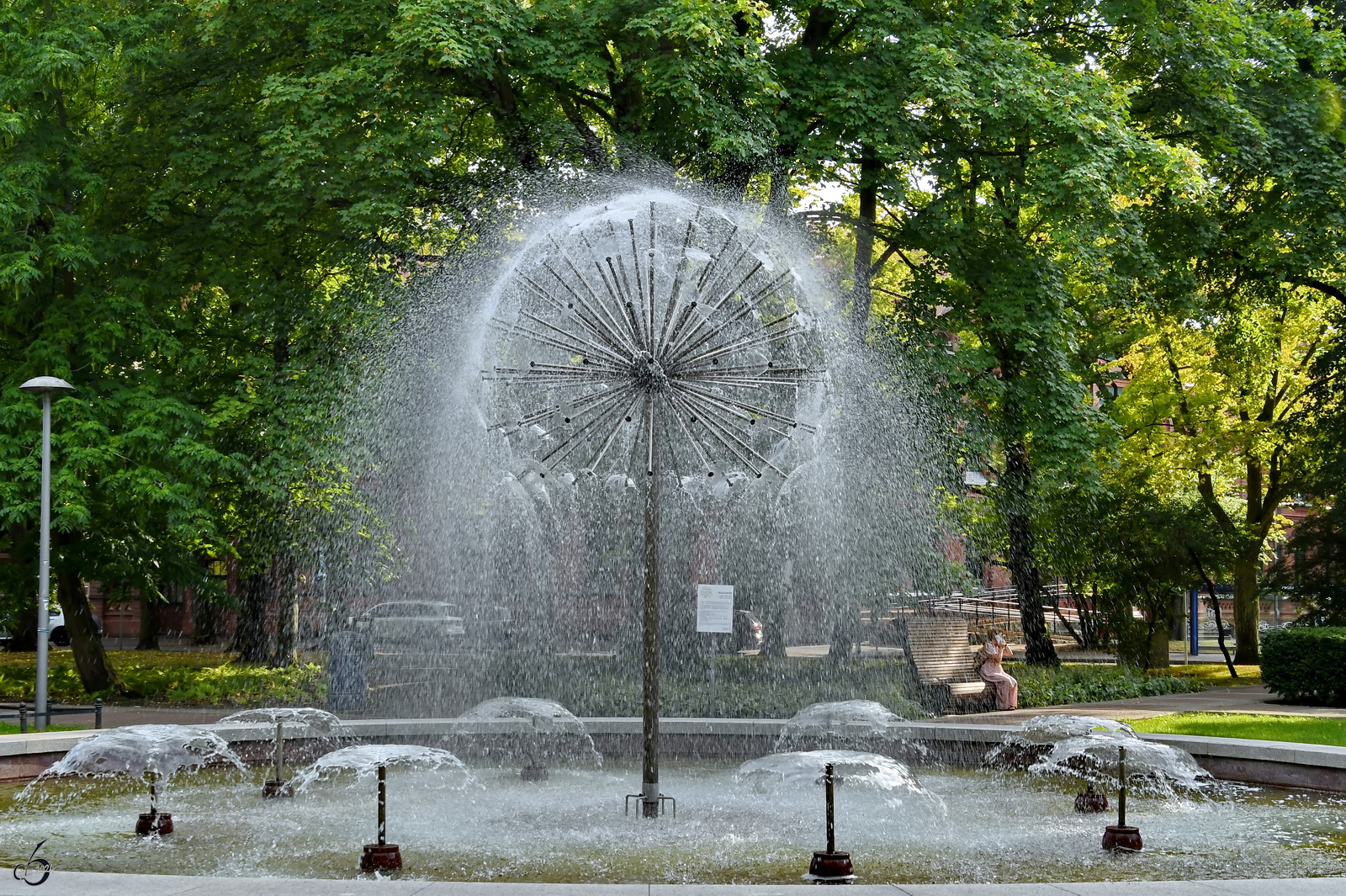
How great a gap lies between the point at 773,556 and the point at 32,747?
1291 cm

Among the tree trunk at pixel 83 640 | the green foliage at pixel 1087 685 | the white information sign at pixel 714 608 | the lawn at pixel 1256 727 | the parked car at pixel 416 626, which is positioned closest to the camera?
the lawn at pixel 1256 727

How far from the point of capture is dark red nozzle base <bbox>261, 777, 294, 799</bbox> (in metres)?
11.2

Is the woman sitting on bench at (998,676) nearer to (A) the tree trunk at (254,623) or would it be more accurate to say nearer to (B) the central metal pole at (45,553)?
(B) the central metal pole at (45,553)

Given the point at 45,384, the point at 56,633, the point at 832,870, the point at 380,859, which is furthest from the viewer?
the point at 56,633

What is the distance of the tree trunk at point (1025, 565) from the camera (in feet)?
78.1

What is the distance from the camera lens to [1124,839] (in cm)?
907

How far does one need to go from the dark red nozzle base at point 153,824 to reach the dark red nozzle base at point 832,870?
483 centimetres

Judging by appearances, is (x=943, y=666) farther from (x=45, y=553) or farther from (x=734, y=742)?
(x=45, y=553)

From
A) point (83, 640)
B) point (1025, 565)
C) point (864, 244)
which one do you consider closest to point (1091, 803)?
point (864, 244)

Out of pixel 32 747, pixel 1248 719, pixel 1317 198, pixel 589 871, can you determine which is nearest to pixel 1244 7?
pixel 1317 198

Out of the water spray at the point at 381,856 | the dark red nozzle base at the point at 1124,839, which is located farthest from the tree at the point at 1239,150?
the water spray at the point at 381,856

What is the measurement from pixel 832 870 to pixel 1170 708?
14631 millimetres

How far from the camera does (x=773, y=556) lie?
73.4ft

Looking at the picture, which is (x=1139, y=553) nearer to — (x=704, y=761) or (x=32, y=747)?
(x=704, y=761)
